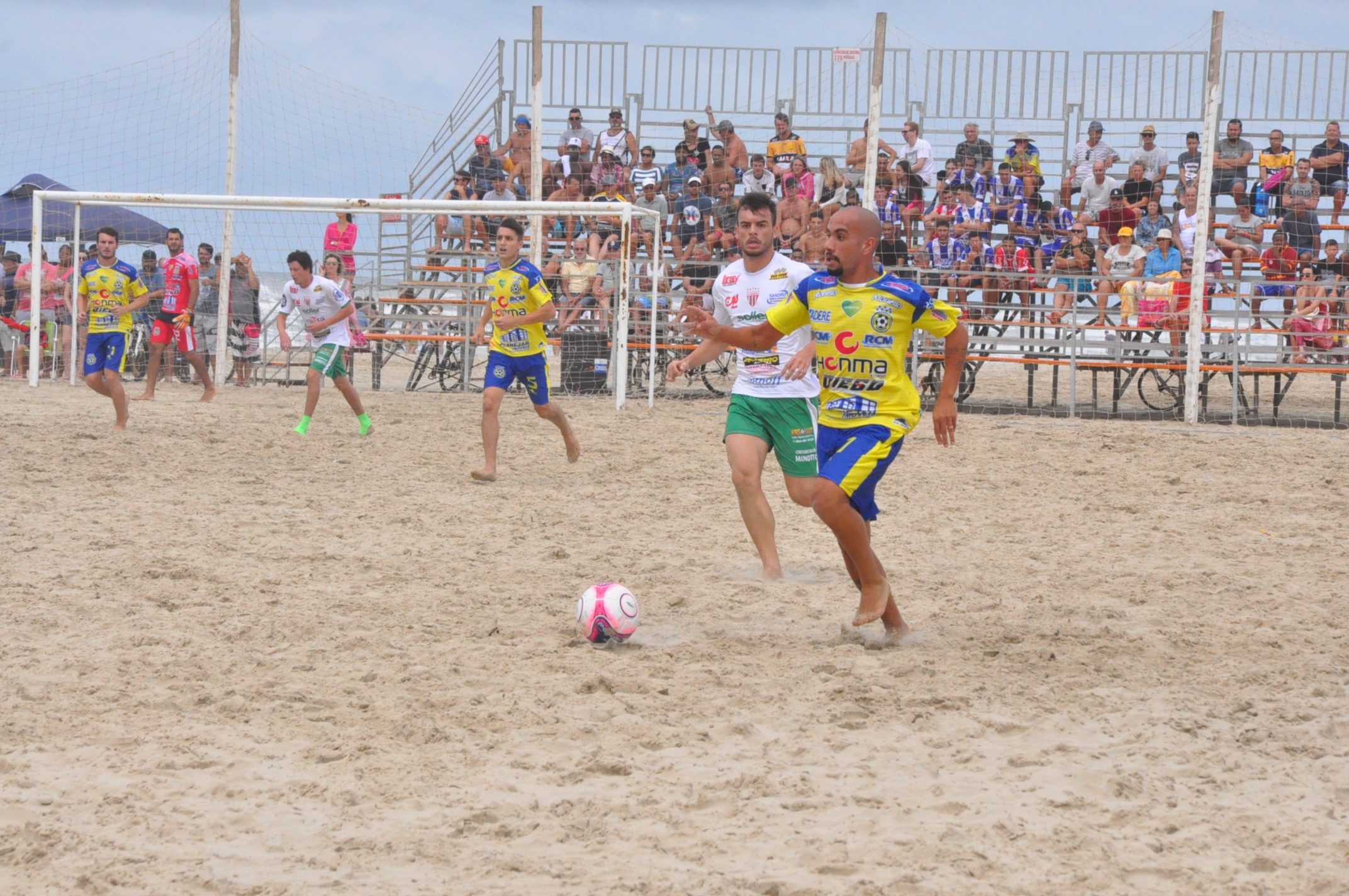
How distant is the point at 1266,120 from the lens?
15.7 meters

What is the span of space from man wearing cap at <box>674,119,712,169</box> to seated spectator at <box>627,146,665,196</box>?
0.42 m

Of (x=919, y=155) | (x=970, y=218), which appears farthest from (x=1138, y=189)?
(x=919, y=155)

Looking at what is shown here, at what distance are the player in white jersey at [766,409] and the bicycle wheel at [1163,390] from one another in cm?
930

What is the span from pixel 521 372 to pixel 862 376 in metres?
4.84

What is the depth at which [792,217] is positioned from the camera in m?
15.1

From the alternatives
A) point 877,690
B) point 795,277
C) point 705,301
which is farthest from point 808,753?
point 705,301

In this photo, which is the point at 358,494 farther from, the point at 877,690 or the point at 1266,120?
the point at 1266,120

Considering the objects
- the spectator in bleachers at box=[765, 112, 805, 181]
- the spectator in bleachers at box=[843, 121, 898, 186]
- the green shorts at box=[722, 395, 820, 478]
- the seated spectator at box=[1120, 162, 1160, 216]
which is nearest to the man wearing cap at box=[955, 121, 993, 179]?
the spectator in bleachers at box=[843, 121, 898, 186]

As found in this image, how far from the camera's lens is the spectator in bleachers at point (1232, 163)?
1525 cm

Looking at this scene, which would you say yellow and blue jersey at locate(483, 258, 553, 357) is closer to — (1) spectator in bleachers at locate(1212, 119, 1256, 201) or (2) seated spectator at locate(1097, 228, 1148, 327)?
(2) seated spectator at locate(1097, 228, 1148, 327)

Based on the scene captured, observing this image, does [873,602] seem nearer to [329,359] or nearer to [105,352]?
[329,359]

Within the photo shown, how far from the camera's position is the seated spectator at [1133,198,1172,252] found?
1516cm

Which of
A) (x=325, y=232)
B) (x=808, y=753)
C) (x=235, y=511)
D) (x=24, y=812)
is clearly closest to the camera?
(x=24, y=812)

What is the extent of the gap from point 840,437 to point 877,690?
1.04 metres
